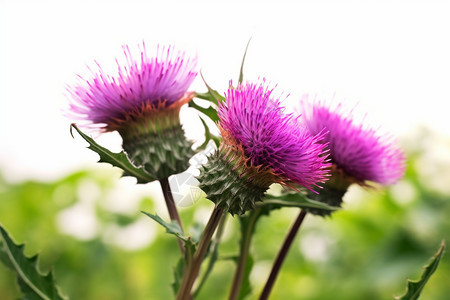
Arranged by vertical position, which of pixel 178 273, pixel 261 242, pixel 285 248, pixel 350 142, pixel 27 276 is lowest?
pixel 261 242

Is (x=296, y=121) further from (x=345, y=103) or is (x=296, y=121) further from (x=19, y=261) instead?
(x=19, y=261)

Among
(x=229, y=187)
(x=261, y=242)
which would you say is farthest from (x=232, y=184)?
(x=261, y=242)

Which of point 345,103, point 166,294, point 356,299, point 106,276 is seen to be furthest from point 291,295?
point 345,103

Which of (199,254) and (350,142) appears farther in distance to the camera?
(350,142)

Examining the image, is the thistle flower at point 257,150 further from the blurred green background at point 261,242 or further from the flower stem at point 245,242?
the blurred green background at point 261,242

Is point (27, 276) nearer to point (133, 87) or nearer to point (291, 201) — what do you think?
point (133, 87)

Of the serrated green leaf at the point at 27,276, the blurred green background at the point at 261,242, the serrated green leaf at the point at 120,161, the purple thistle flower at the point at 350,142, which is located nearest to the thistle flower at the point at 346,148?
the purple thistle flower at the point at 350,142

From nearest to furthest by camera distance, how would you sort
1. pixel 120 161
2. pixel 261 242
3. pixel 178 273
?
1. pixel 120 161
2. pixel 178 273
3. pixel 261 242
